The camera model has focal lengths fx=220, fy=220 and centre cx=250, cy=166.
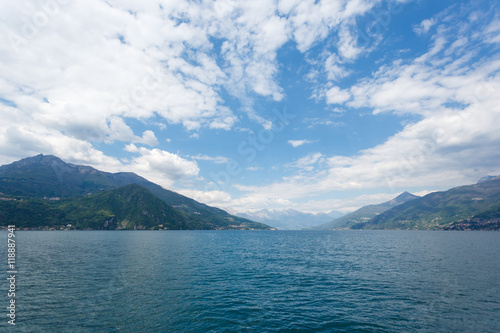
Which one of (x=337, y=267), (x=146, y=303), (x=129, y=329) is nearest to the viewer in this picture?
(x=129, y=329)

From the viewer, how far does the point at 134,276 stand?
59.0m

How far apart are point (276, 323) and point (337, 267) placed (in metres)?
48.4

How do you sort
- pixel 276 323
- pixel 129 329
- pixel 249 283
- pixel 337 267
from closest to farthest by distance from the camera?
pixel 129 329
pixel 276 323
pixel 249 283
pixel 337 267

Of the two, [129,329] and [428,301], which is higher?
[129,329]

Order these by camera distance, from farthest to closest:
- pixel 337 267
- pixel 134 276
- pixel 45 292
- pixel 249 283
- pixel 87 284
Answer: pixel 337 267 → pixel 134 276 → pixel 249 283 → pixel 87 284 → pixel 45 292

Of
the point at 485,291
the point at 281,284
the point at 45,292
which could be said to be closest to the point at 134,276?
the point at 45,292

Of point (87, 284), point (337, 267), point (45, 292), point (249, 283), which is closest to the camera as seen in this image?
point (45, 292)

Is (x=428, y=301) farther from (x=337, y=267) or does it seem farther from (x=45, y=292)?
(x=45, y=292)

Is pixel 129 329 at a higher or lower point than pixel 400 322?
higher

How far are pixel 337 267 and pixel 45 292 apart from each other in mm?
75737

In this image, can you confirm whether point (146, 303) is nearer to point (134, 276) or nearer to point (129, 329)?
point (129, 329)

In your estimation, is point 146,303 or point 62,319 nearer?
point 62,319

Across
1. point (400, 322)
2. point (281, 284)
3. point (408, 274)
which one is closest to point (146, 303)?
point (281, 284)

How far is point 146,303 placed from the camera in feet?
131
